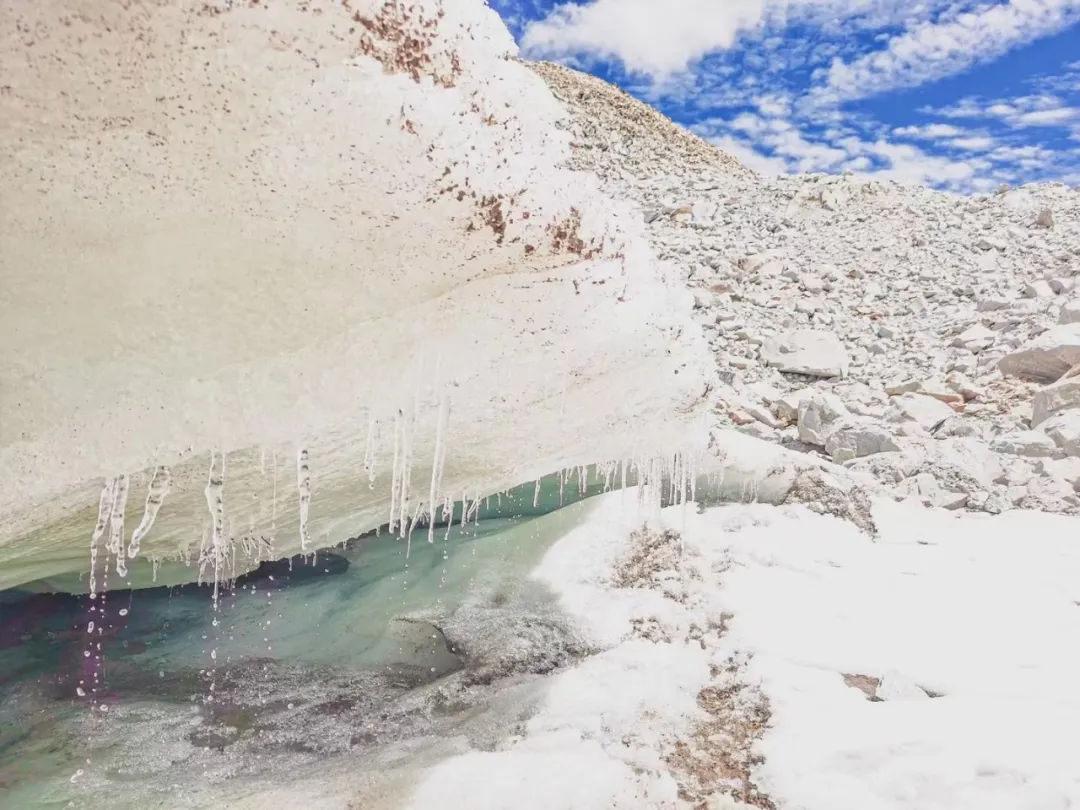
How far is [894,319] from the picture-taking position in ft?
40.1

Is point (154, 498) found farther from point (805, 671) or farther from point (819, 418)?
point (819, 418)

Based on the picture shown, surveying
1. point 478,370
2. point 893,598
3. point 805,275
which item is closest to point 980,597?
point 893,598

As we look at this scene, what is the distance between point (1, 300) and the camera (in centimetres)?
266

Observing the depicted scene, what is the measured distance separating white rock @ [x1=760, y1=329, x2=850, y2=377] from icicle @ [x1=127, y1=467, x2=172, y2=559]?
9.29m

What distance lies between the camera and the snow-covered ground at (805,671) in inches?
114

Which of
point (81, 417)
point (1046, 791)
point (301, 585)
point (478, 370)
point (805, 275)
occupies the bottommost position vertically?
point (301, 585)

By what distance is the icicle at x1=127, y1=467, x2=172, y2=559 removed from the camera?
10.4 ft

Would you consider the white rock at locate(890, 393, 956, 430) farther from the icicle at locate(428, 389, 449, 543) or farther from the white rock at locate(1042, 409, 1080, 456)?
the icicle at locate(428, 389, 449, 543)

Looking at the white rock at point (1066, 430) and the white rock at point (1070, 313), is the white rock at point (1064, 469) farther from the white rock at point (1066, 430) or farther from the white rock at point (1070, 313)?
the white rock at point (1070, 313)

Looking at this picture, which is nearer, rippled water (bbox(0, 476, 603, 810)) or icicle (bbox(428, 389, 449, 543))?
rippled water (bbox(0, 476, 603, 810))

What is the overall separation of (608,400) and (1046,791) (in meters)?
2.66

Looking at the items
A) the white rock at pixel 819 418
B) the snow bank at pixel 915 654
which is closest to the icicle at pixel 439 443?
the snow bank at pixel 915 654

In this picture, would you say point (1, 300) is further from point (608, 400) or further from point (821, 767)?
point (821, 767)

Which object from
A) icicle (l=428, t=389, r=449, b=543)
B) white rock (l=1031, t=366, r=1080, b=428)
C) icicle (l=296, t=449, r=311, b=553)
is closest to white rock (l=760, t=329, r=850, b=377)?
white rock (l=1031, t=366, r=1080, b=428)
